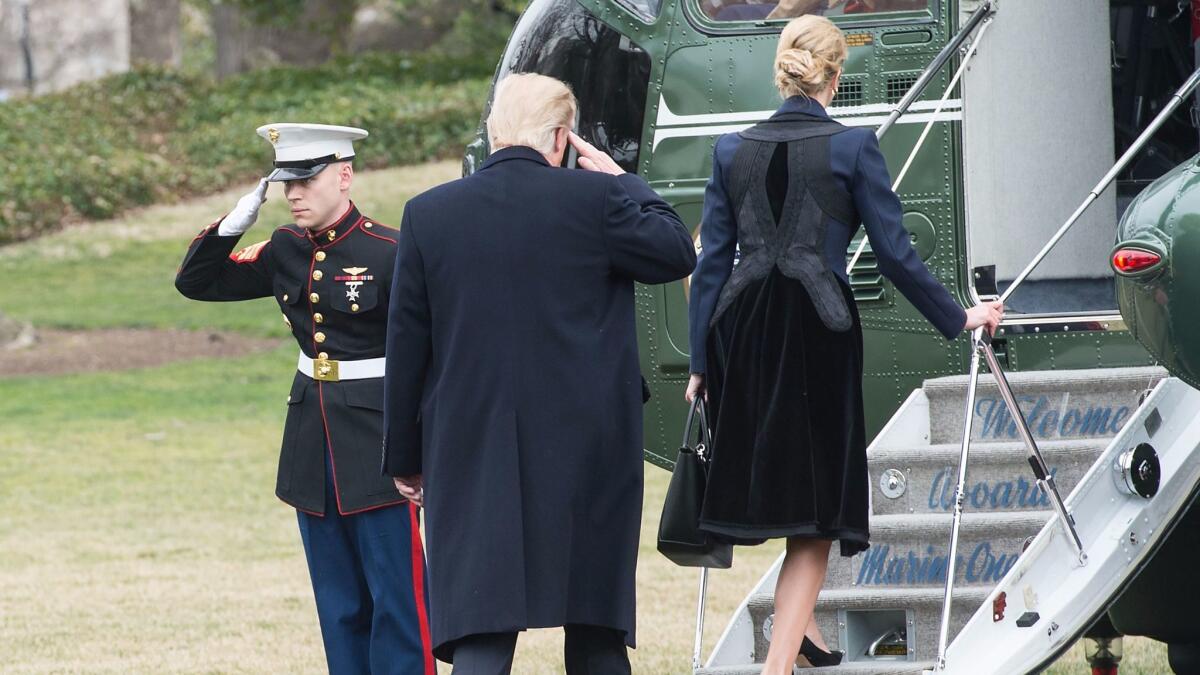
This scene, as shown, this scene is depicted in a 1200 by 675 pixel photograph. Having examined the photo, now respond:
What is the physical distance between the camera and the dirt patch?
16609 millimetres

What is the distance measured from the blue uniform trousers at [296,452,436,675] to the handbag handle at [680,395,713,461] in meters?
0.92

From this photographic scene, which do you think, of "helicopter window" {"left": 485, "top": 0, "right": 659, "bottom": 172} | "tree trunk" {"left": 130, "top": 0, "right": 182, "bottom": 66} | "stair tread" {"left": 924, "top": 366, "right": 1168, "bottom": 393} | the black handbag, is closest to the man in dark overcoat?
the black handbag

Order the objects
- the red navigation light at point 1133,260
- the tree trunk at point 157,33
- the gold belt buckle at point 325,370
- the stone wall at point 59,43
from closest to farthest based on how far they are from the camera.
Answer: the red navigation light at point 1133,260, the gold belt buckle at point 325,370, the stone wall at point 59,43, the tree trunk at point 157,33

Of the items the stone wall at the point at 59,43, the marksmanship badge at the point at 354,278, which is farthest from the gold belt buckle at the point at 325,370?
the stone wall at the point at 59,43

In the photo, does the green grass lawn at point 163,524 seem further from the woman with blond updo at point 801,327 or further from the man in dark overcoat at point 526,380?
the man in dark overcoat at point 526,380

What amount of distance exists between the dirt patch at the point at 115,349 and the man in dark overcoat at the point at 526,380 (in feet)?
42.1

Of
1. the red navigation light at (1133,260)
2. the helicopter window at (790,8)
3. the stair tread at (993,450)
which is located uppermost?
the helicopter window at (790,8)

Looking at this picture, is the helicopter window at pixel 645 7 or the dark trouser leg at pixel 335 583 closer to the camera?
the dark trouser leg at pixel 335 583

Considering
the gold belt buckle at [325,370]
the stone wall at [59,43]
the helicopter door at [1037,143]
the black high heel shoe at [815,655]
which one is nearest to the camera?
the black high heel shoe at [815,655]

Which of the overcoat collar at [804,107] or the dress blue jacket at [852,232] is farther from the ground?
the overcoat collar at [804,107]

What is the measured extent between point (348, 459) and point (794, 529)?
136cm

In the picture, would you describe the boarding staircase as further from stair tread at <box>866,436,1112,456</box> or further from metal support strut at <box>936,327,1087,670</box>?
metal support strut at <box>936,327,1087,670</box>

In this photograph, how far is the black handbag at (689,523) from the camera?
179 inches

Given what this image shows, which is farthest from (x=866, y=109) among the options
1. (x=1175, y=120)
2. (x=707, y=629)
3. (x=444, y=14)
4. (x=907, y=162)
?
(x=444, y=14)
